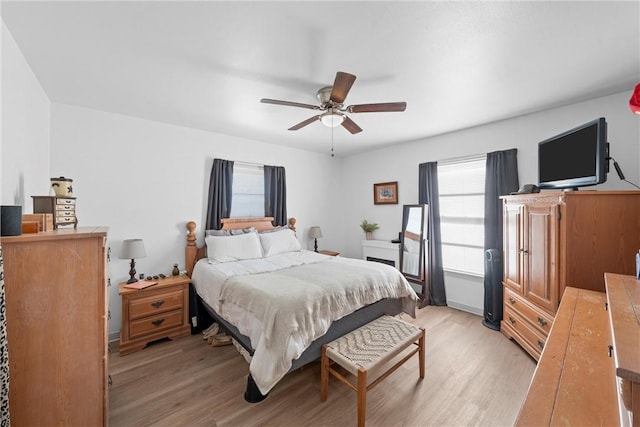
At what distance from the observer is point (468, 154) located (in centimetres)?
354

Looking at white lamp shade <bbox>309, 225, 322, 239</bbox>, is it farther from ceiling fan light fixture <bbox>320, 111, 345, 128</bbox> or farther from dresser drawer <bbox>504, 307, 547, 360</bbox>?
dresser drawer <bbox>504, 307, 547, 360</bbox>

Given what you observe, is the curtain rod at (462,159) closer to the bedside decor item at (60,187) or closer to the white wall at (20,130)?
the bedside decor item at (60,187)

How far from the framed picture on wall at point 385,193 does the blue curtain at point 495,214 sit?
1.40 metres

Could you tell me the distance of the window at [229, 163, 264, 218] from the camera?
3.91 meters

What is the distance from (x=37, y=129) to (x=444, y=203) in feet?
15.4

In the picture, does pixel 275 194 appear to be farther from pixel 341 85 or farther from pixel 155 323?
pixel 341 85

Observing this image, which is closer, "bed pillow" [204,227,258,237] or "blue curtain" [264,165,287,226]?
"bed pillow" [204,227,258,237]

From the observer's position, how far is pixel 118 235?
2943mm

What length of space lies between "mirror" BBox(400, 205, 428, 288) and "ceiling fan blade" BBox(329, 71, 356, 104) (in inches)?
97.8

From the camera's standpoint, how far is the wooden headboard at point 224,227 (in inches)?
133

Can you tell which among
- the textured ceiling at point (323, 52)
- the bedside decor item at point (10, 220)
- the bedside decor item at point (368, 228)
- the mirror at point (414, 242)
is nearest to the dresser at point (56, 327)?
the bedside decor item at point (10, 220)

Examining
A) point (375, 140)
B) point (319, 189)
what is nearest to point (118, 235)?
point (319, 189)

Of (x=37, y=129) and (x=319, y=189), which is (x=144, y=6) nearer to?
(x=37, y=129)

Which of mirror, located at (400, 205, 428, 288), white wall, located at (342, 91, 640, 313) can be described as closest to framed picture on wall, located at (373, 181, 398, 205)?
white wall, located at (342, 91, 640, 313)
